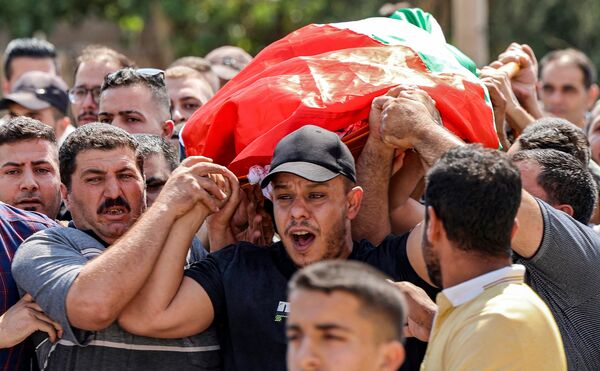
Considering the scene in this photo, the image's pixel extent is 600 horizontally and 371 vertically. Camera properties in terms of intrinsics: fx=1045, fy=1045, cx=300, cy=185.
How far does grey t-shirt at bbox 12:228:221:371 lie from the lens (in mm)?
4086

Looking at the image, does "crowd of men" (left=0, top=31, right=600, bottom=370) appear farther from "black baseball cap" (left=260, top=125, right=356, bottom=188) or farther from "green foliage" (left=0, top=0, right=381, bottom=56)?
"green foliage" (left=0, top=0, right=381, bottom=56)

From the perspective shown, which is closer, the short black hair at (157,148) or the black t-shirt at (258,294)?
the black t-shirt at (258,294)

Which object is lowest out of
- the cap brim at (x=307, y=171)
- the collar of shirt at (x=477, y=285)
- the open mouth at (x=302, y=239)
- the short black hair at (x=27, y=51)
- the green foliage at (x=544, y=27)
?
the green foliage at (x=544, y=27)

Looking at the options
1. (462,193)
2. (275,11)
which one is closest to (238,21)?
(275,11)

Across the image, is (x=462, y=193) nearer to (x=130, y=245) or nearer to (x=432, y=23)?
(x=130, y=245)

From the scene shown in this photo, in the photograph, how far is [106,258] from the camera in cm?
405

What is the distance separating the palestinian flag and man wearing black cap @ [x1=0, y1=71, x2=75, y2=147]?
262cm

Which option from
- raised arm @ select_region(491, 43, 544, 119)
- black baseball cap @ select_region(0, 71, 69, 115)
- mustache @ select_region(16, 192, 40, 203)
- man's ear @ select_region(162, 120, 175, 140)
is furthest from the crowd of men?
black baseball cap @ select_region(0, 71, 69, 115)

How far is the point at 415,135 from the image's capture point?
4172 mm

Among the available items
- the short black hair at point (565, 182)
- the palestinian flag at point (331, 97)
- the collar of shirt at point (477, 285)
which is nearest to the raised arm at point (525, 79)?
the palestinian flag at point (331, 97)

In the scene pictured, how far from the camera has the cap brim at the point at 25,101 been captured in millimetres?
7164

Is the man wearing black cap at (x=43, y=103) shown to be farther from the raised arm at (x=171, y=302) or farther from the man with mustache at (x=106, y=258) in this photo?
the raised arm at (x=171, y=302)

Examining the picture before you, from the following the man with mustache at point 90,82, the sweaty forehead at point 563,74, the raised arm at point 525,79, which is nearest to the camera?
the raised arm at point 525,79

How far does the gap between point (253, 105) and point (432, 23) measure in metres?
1.49
